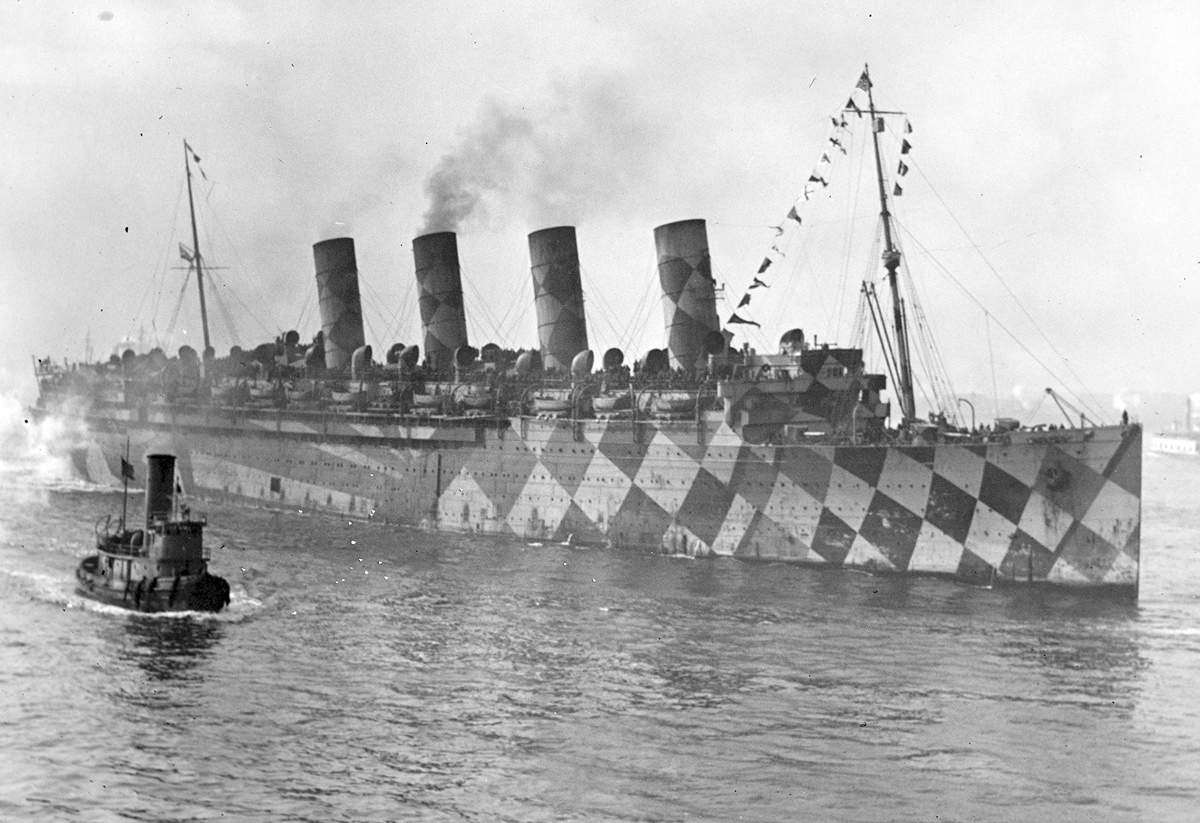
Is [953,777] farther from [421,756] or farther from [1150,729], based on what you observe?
[421,756]

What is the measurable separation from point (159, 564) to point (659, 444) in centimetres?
1440

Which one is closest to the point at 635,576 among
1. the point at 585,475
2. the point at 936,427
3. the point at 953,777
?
the point at 585,475

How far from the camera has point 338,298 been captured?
51.8 metres

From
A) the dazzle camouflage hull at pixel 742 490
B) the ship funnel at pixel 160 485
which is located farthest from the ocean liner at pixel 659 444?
the ship funnel at pixel 160 485

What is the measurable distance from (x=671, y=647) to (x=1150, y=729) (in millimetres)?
8947

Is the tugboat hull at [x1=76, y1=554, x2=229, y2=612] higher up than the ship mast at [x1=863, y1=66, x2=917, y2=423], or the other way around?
the ship mast at [x1=863, y1=66, x2=917, y2=423]

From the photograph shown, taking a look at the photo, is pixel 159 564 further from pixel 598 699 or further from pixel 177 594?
pixel 598 699

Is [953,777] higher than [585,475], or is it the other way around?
[585,475]

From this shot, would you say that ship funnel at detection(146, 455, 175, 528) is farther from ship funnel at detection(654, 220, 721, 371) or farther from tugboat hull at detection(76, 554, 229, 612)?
ship funnel at detection(654, 220, 721, 371)

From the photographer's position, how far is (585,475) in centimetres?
3747

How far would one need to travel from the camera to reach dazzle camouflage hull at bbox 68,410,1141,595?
30.2m

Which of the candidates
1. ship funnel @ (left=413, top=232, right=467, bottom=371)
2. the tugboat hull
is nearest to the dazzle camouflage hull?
ship funnel @ (left=413, top=232, right=467, bottom=371)

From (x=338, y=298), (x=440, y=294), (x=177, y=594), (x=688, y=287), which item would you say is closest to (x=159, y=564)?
(x=177, y=594)

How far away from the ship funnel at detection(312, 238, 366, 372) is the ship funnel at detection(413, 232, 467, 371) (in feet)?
16.0
